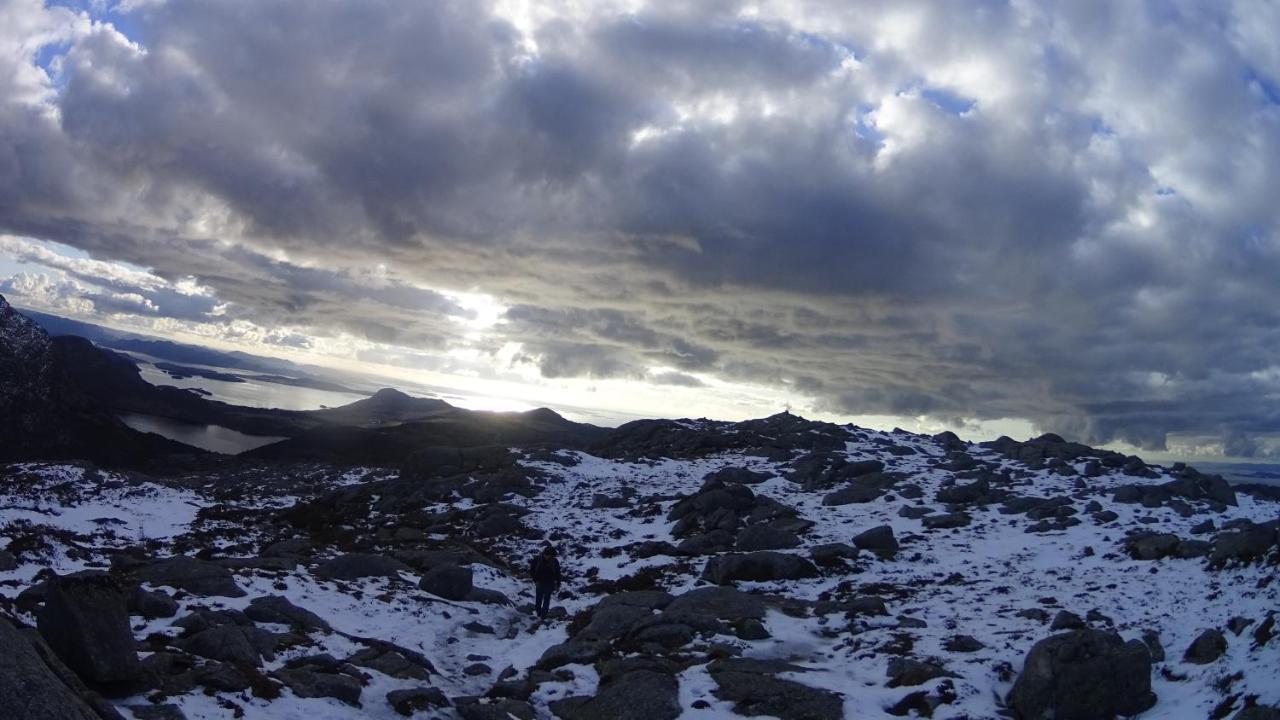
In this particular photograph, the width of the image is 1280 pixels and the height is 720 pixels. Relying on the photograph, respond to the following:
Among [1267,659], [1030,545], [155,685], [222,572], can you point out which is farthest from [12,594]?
[1030,545]

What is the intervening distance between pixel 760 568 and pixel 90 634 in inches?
989

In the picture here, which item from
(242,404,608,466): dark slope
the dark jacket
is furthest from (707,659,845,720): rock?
(242,404,608,466): dark slope

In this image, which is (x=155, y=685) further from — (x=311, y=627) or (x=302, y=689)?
(x=311, y=627)

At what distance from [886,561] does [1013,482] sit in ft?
74.1

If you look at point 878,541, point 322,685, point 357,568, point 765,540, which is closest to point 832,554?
point 878,541

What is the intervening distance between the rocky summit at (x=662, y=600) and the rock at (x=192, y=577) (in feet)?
0.38

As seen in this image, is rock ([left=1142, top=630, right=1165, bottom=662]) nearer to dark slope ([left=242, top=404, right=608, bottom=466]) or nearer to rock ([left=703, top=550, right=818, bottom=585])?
rock ([left=703, top=550, right=818, bottom=585])

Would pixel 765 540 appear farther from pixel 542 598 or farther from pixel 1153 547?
pixel 1153 547

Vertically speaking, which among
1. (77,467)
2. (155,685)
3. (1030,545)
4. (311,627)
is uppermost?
(1030,545)

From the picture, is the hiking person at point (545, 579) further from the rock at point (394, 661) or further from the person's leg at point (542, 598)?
the rock at point (394, 661)

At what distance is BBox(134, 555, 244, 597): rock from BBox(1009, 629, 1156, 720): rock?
69.9ft

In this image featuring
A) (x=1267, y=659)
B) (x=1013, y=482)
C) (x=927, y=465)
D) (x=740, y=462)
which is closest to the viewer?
(x=1267, y=659)

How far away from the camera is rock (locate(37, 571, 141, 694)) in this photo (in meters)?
12.0

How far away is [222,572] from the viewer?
22.5 meters
